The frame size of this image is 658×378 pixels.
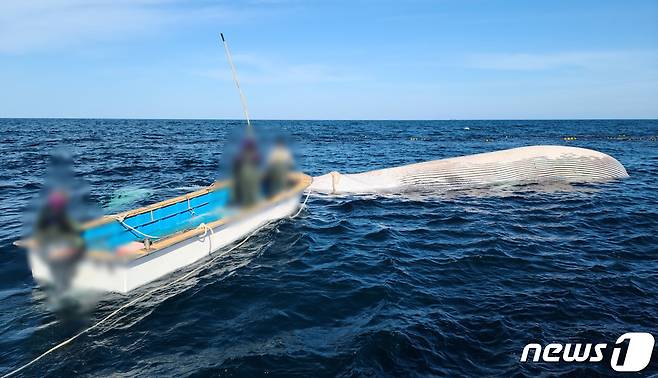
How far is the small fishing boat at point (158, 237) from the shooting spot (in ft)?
29.0

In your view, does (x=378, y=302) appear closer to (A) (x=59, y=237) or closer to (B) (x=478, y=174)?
(A) (x=59, y=237)

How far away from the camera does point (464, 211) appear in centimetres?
1683

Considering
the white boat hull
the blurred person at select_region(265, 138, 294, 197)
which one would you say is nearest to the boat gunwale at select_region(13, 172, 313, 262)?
the white boat hull

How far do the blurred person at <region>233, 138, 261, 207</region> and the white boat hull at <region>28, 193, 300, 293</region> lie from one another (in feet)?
2.20

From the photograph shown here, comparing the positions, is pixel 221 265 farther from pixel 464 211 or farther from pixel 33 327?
pixel 464 211

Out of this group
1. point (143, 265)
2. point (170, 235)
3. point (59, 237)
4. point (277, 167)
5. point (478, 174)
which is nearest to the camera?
point (59, 237)

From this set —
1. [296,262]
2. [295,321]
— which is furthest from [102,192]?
[295,321]

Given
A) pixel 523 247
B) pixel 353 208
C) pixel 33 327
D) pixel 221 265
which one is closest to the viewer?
pixel 33 327

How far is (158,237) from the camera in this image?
10078 millimetres

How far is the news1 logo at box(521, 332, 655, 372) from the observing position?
22.0ft

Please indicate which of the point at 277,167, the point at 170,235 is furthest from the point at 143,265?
the point at 277,167

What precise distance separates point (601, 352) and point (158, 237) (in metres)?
9.68

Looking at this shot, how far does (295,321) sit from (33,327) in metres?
5.09

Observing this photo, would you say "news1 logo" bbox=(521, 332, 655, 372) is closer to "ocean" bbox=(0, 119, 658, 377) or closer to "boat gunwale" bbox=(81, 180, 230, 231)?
"ocean" bbox=(0, 119, 658, 377)
